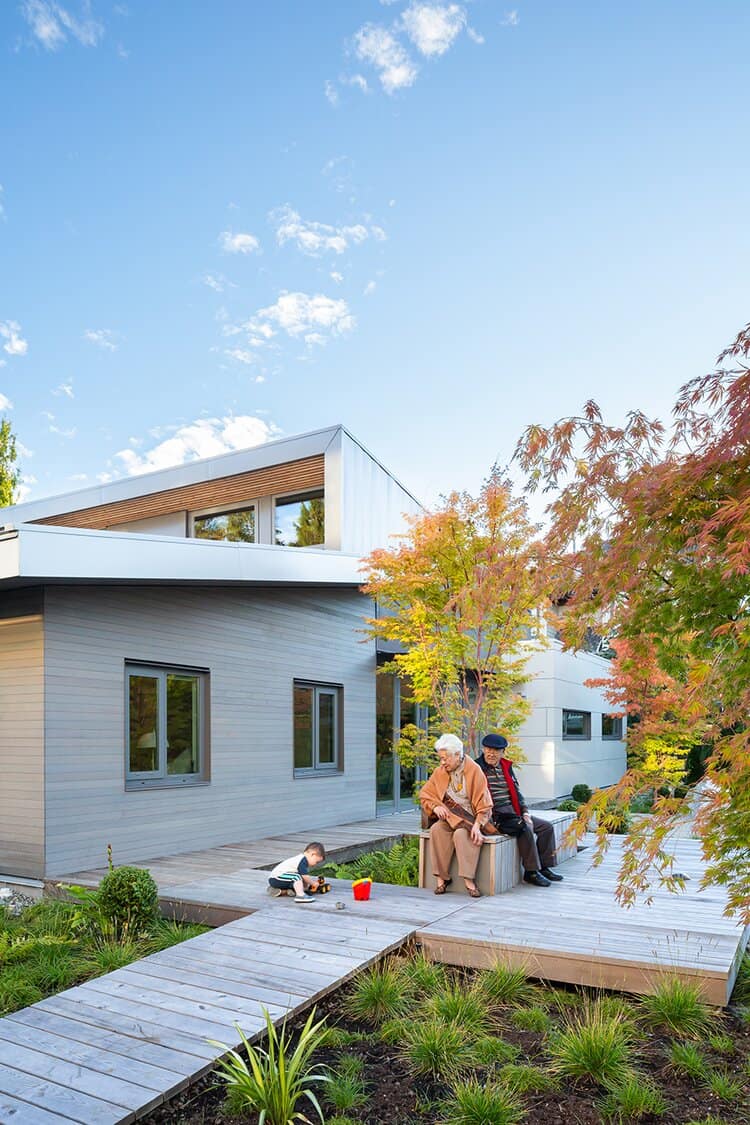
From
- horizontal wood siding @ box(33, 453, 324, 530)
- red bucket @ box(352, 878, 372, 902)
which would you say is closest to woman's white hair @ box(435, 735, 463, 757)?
red bucket @ box(352, 878, 372, 902)

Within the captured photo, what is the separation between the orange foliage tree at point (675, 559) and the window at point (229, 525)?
1088cm

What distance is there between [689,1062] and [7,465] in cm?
2924

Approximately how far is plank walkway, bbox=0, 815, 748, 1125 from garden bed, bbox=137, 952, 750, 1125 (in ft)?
0.58

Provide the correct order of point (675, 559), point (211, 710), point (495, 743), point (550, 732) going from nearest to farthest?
point (675, 559) → point (495, 743) → point (211, 710) → point (550, 732)

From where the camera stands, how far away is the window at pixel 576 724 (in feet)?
63.3

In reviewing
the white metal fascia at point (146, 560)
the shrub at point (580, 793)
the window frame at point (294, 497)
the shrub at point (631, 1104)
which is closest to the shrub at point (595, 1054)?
the shrub at point (631, 1104)

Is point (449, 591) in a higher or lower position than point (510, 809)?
higher

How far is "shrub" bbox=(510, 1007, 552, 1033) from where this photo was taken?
4.61m

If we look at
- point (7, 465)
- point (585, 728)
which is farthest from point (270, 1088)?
point (7, 465)

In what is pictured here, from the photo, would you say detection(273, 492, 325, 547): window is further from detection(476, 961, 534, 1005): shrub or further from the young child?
detection(476, 961, 534, 1005): shrub

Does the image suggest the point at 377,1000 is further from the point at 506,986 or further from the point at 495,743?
the point at 495,743

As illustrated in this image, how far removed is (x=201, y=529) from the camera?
1493cm

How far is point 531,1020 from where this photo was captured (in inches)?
183

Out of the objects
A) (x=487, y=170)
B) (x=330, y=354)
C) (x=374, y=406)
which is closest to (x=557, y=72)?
(x=487, y=170)
